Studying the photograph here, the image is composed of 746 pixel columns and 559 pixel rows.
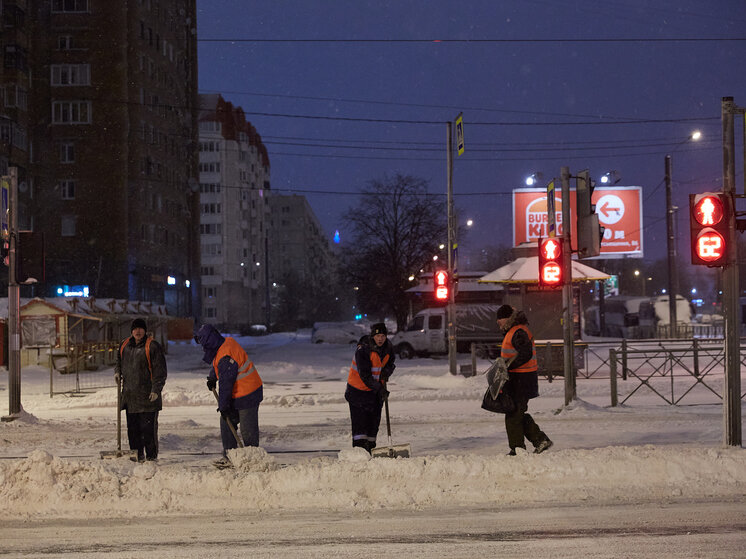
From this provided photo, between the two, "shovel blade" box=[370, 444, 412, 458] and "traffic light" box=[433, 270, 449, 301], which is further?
"traffic light" box=[433, 270, 449, 301]

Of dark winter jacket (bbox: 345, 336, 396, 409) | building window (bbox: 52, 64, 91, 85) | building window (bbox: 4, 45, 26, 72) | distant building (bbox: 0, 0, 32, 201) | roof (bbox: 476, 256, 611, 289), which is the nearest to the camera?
dark winter jacket (bbox: 345, 336, 396, 409)

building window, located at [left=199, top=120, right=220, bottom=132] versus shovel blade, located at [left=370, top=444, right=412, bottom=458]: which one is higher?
building window, located at [left=199, top=120, right=220, bottom=132]

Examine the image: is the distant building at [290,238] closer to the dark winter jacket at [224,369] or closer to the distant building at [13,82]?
the distant building at [13,82]

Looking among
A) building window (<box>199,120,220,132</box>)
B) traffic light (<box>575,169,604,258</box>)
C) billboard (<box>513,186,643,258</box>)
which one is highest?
building window (<box>199,120,220,132</box>)

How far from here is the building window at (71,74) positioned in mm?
49656

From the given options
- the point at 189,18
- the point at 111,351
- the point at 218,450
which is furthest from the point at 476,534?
the point at 189,18

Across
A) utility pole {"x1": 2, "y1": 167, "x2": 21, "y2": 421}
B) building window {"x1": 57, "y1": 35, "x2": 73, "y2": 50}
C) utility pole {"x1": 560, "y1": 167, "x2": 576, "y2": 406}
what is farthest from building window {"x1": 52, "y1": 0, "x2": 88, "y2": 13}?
utility pole {"x1": 560, "y1": 167, "x2": 576, "y2": 406}

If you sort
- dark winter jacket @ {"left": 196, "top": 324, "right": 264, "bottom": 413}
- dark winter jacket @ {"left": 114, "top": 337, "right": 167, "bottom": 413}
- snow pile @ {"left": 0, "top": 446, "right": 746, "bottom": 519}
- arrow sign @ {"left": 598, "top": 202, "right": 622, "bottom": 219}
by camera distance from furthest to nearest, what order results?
1. arrow sign @ {"left": 598, "top": 202, "right": 622, "bottom": 219}
2. dark winter jacket @ {"left": 114, "top": 337, "right": 167, "bottom": 413}
3. dark winter jacket @ {"left": 196, "top": 324, "right": 264, "bottom": 413}
4. snow pile @ {"left": 0, "top": 446, "right": 746, "bottom": 519}

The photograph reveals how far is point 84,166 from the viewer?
49.6 meters

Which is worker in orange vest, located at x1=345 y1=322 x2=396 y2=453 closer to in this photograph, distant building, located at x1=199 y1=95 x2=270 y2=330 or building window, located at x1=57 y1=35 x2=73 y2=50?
building window, located at x1=57 y1=35 x2=73 y2=50

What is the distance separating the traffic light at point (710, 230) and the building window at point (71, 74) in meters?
48.2

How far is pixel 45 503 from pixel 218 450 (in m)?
3.65

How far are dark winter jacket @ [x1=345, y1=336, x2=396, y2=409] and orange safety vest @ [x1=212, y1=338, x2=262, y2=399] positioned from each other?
3.75ft

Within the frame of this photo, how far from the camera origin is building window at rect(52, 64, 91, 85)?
49.7 metres
